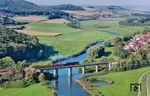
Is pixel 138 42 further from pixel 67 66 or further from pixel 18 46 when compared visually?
pixel 67 66

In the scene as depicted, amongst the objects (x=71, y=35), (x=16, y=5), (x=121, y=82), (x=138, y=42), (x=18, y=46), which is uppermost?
(x=18, y=46)

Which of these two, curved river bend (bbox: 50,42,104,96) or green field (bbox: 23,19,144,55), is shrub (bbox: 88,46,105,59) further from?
curved river bend (bbox: 50,42,104,96)

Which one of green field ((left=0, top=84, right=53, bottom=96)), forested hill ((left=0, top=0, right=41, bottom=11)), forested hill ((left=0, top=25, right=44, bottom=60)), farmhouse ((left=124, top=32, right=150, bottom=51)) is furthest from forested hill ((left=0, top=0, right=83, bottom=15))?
green field ((left=0, top=84, right=53, bottom=96))

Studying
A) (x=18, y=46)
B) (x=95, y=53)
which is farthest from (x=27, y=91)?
(x=95, y=53)

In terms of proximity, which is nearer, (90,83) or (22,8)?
(90,83)

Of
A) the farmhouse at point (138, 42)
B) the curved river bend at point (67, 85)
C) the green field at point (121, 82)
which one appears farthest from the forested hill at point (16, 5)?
the green field at point (121, 82)

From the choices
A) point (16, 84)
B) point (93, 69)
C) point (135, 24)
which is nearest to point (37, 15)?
point (135, 24)
